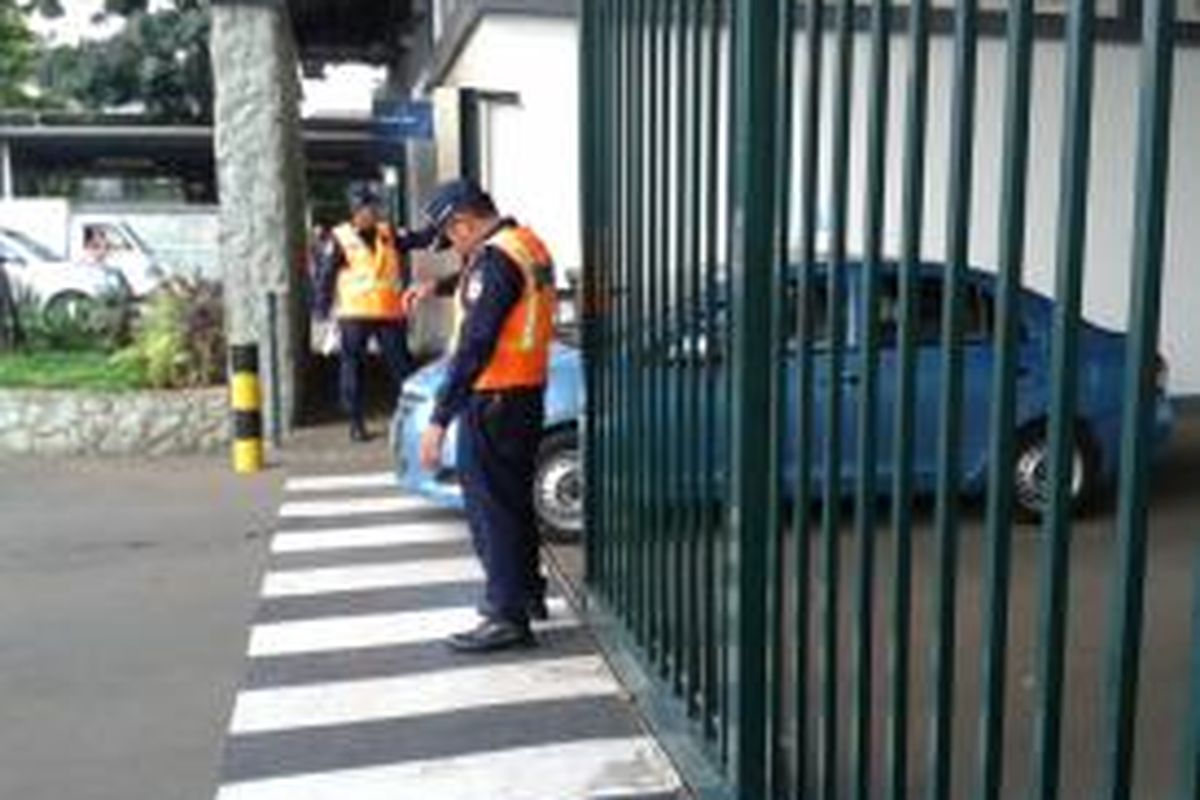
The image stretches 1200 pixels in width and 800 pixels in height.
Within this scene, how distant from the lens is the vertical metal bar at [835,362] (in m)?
4.48

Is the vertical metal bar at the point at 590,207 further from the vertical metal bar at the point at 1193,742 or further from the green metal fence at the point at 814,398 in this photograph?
the vertical metal bar at the point at 1193,742

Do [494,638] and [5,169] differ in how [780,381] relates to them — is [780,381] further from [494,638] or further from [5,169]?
[5,169]

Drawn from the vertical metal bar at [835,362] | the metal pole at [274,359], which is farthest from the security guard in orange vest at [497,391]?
the metal pole at [274,359]

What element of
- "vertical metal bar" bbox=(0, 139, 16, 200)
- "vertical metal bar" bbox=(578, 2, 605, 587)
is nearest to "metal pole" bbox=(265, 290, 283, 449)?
"vertical metal bar" bbox=(578, 2, 605, 587)

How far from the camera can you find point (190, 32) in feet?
108

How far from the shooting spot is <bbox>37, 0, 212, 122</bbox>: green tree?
33.1 meters

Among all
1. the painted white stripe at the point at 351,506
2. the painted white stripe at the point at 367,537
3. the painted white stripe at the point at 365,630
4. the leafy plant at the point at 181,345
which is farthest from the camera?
the leafy plant at the point at 181,345

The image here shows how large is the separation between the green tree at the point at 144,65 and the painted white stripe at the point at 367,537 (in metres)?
21.9

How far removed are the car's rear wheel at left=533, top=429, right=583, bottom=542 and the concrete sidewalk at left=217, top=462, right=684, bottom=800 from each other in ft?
1.73

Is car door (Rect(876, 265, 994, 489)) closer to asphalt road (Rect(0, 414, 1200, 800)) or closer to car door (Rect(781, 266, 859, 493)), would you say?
car door (Rect(781, 266, 859, 493))

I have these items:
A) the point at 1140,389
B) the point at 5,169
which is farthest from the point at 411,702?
the point at 5,169

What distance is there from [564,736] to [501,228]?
2148mm

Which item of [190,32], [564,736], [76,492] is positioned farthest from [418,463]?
[190,32]

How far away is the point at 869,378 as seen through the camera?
4.35 meters
